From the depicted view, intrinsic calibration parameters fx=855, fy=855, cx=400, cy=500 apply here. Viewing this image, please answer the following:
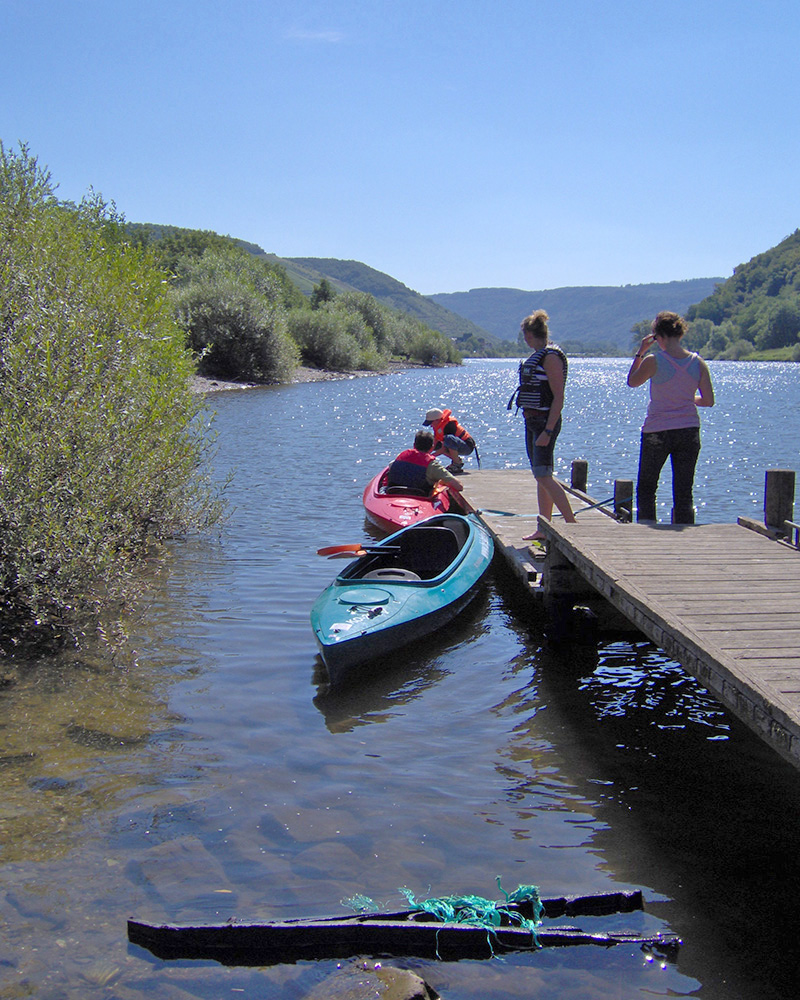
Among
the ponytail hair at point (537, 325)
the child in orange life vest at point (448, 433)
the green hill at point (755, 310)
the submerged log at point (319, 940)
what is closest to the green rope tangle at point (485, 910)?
the submerged log at point (319, 940)

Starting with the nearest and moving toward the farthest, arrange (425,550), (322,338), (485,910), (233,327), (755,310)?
1. (485,910)
2. (425,550)
3. (233,327)
4. (322,338)
5. (755,310)

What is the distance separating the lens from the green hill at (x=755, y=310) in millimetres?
145500

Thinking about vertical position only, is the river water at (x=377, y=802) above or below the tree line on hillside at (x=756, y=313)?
below

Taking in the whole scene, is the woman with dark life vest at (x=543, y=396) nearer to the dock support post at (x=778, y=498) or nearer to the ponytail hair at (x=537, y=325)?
the ponytail hair at (x=537, y=325)

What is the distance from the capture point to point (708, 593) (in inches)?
223

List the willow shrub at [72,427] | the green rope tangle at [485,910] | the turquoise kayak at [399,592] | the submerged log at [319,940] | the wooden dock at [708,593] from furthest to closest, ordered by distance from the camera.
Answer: the turquoise kayak at [399,592], the willow shrub at [72,427], the wooden dock at [708,593], the green rope tangle at [485,910], the submerged log at [319,940]

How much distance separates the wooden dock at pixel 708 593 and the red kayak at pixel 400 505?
212cm

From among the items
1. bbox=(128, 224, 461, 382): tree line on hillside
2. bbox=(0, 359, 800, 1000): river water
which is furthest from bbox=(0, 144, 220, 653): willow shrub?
bbox=(128, 224, 461, 382): tree line on hillside

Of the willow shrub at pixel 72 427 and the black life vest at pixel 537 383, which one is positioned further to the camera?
the black life vest at pixel 537 383

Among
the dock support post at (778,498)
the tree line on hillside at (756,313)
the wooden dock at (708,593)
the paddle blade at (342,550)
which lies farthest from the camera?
the tree line on hillside at (756,313)

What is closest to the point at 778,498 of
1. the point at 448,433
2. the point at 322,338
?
the point at 448,433

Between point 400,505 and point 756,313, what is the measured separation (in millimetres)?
166305

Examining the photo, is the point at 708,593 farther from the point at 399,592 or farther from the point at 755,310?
the point at 755,310

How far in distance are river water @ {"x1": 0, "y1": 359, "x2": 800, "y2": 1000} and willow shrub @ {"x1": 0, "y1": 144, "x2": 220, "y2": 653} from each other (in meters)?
0.68
